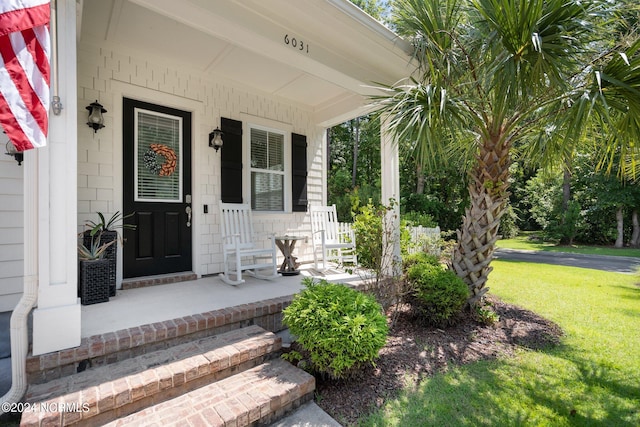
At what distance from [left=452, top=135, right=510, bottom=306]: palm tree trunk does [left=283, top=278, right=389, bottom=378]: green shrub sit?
5.81 feet

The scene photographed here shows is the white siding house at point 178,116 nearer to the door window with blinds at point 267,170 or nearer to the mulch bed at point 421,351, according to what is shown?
the door window with blinds at point 267,170

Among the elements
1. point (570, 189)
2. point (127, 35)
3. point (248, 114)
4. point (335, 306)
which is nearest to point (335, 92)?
point (248, 114)

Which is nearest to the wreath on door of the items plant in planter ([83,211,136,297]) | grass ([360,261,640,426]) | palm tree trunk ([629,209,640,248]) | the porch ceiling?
plant in planter ([83,211,136,297])

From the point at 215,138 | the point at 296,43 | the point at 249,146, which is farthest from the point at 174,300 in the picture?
the point at 296,43

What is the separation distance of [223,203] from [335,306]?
2.73 meters

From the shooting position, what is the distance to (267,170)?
16.6 feet

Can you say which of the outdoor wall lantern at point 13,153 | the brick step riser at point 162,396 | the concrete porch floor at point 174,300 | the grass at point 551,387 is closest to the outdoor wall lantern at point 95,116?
the outdoor wall lantern at point 13,153

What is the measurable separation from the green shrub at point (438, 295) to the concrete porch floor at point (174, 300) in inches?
37.0

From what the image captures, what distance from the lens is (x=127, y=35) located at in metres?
3.37

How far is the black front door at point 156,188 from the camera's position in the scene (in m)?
3.71

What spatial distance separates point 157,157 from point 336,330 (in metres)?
3.28

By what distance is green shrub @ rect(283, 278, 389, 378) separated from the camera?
79.4 inches

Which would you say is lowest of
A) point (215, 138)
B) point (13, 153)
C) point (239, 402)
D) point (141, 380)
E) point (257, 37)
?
point (239, 402)

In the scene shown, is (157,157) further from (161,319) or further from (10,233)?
(161,319)
